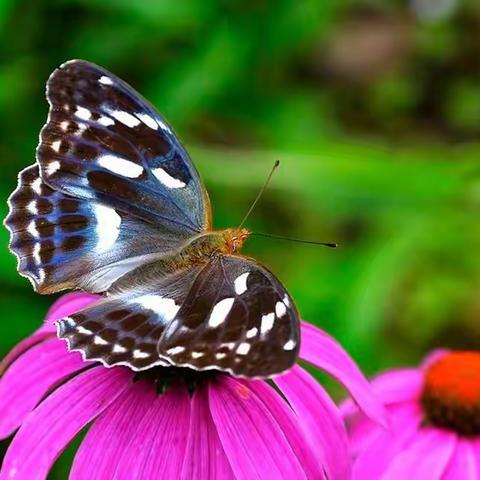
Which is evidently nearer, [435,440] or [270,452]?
[270,452]

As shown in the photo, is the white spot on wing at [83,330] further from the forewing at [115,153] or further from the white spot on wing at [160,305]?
the forewing at [115,153]

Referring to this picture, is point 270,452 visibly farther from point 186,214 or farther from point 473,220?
point 473,220

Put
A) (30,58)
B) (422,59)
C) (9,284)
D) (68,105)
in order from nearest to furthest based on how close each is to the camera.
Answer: (68,105) < (9,284) < (30,58) < (422,59)

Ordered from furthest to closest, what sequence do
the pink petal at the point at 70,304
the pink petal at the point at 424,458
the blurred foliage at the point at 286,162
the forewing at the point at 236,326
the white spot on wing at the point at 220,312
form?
the blurred foliage at the point at 286,162 < the pink petal at the point at 70,304 < the pink petal at the point at 424,458 < the white spot on wing at the point at 220,312 < the forewing at the point at 236,326

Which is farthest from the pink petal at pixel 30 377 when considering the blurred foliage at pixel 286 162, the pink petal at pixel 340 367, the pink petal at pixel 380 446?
the blurred foliage at pixel 286 162

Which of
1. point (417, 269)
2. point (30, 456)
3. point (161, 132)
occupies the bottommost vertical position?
point (417, 269)

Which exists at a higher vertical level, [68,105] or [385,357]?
[68,105]

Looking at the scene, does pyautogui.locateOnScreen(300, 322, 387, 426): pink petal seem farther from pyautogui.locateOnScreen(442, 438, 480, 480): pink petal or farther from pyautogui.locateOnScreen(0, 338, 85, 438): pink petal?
pyautogui.locateOnScreen(0, 338, 85, 438): pink petal

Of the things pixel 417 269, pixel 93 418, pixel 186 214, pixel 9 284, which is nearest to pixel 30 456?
pixel 93 418
